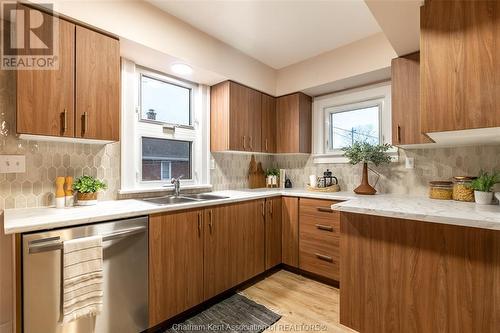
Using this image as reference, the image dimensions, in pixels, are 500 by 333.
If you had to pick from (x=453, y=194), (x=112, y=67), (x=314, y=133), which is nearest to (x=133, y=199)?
(x=112, y=67)

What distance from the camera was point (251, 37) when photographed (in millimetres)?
2406

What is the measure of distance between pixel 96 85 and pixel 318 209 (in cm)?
221

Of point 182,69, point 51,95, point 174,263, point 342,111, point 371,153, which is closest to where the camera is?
point 51,95

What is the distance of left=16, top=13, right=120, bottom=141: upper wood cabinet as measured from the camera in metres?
1.43

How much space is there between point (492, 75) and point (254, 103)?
2114 mm

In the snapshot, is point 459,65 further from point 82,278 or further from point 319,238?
point 82,278

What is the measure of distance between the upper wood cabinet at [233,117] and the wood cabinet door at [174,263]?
103cm

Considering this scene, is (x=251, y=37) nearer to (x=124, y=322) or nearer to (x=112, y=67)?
(x=112, y=67)

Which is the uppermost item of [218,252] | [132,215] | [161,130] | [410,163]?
[161,130]

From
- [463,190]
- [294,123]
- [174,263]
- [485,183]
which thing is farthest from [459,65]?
[174,263]

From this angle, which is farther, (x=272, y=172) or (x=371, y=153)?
(x=272, y=172)

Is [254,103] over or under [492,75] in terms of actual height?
over

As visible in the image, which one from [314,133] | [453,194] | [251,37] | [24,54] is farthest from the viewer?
[314,133]

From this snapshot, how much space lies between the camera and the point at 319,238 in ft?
8.04
